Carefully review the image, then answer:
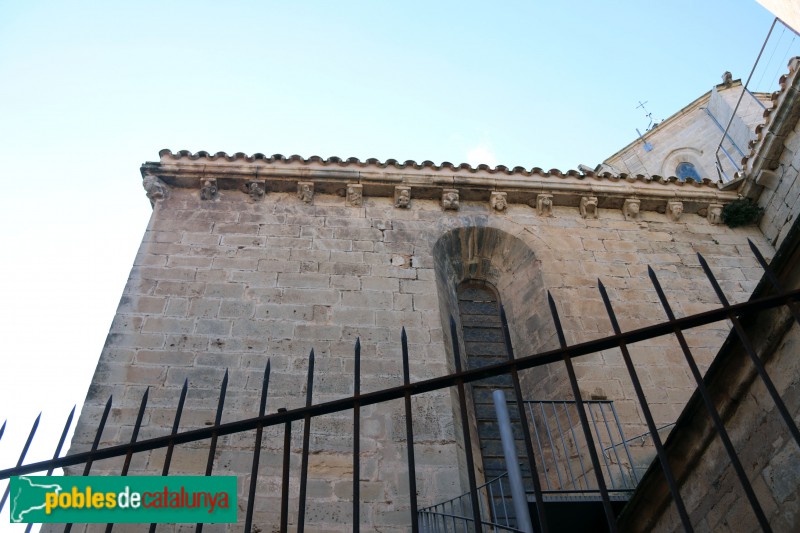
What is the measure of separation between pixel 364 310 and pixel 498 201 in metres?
2.58

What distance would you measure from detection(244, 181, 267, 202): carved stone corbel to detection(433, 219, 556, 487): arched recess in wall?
2253 mm

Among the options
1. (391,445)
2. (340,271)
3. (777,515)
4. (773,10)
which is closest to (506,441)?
(777,515)

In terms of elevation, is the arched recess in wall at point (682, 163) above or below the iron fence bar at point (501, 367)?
above

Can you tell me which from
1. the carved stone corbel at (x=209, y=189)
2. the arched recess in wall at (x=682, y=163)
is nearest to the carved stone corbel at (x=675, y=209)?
the carved stone corbel at (x=209, y=189)

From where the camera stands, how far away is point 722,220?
845 centimetres

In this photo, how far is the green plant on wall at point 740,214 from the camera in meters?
8.41

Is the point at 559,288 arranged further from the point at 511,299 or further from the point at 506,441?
the point at 506,441

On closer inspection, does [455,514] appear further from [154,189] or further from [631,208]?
[154,189]

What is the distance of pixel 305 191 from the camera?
7809mm

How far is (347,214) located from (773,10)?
5.08 m

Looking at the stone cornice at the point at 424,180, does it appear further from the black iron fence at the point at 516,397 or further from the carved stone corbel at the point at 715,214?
the black iron fence at the point at 516,397

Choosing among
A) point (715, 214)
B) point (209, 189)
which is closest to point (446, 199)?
point (209, 189)

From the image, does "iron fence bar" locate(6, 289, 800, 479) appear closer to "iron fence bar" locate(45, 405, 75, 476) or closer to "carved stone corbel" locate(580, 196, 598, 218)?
"iron fence bar" locate(45, 405, 75, 476)

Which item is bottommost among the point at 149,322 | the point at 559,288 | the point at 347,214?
the point at 149,322
